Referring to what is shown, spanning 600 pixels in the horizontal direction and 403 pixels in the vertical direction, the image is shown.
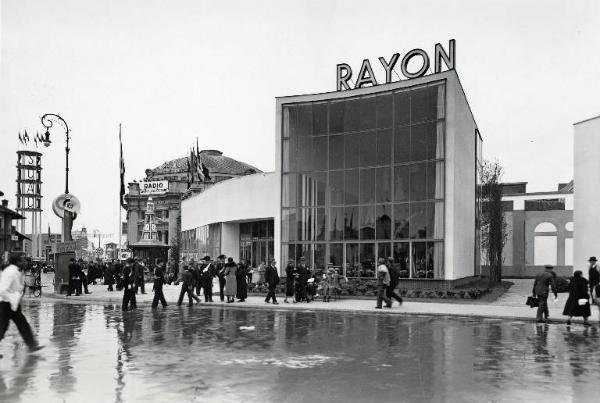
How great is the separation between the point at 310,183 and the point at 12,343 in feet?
78.5

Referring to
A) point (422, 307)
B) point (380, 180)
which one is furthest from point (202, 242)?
point (422, 307)

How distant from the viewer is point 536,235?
2509 inches

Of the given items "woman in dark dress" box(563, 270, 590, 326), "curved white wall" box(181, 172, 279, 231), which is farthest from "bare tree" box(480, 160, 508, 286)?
"woman in dark dress" box(563, 270, 590, 326)

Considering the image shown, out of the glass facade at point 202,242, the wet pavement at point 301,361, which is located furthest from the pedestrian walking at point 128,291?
the glass facade at point 202,242

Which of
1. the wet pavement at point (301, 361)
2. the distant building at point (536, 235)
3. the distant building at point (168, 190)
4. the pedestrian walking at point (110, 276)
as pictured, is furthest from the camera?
the distant building at point (168, 190)

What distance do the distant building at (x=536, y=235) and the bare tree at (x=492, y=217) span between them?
750cm

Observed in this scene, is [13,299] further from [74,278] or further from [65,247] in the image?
[65,247]

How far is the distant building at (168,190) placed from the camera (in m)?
110

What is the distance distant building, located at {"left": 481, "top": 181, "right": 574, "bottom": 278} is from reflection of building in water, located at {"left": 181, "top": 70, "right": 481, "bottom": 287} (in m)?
26.0

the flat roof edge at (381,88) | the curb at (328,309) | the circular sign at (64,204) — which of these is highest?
the flat roof edge at (381,88)

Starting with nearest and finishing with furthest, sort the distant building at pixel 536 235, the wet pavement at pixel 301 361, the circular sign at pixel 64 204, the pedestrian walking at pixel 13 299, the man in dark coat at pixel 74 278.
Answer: the wet pavement at pixel 301 361, the pedestrian walking at pixel 13 299, the man in dark coat at pixel 74 278, the circular sign at pixel 64 204, the distant building at pixel 536 235

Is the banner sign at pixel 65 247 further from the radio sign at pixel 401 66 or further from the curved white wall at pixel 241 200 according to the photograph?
the radio sign at pixel 401 66

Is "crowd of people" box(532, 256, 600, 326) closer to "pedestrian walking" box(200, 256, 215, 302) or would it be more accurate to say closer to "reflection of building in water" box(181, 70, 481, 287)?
"reflection of building in water" box(181, 70, 481, 287)

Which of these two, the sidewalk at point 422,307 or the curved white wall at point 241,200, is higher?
the curved white wall at point 241,200
